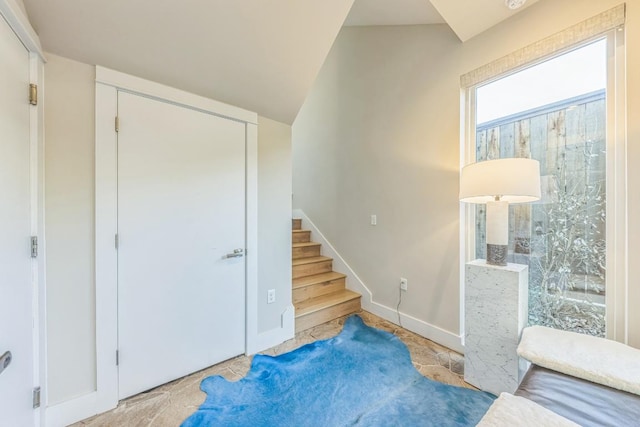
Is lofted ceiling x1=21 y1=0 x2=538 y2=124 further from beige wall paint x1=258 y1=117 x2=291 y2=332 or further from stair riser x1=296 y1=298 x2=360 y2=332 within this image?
stair riser x1=296 y1=298 x2=360 y2=332

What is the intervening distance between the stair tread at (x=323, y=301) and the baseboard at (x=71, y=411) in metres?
1.47

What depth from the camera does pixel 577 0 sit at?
154 centimetres

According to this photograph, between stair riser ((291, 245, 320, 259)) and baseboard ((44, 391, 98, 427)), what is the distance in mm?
2176

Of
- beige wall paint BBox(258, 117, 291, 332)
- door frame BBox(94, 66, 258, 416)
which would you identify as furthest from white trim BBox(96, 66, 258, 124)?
beige wall paint BBox(258, 117, 291, 332)

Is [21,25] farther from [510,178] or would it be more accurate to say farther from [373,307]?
[373,307]

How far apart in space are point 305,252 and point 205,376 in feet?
6.19

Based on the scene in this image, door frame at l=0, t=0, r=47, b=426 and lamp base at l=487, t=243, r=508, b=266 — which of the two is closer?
door frame at l=0, t=0, r=47, b=426

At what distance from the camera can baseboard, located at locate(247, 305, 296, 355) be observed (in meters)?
2.11

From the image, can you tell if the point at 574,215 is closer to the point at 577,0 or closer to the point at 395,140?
A: the point at 577,0

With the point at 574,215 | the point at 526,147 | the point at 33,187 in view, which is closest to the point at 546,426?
the point at 574,215

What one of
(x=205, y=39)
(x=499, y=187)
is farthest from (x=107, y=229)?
(x=499, y=187)

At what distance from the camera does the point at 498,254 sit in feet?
5.42

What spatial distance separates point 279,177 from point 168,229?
951 millimetres

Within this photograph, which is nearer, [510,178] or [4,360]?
[4,360]
